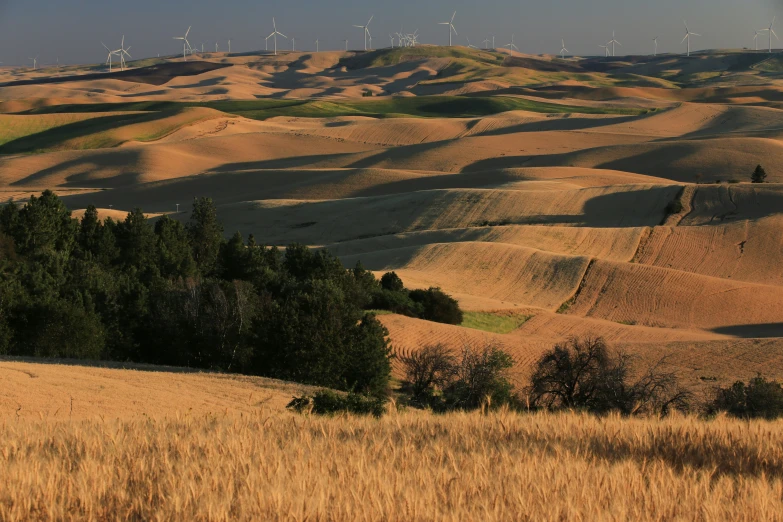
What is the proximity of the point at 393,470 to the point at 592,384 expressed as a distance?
18.0 metres

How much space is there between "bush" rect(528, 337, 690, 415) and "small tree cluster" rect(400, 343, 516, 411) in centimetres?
97

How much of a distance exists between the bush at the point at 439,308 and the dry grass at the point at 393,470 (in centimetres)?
3182

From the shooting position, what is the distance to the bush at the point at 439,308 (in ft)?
141

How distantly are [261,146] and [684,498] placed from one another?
132m

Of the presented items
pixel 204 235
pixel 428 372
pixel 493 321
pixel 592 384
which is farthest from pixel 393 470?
pixel 204 235

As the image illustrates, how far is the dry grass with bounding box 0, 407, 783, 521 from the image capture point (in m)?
6.83

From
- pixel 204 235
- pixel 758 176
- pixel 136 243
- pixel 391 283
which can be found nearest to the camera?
pixel 391 283

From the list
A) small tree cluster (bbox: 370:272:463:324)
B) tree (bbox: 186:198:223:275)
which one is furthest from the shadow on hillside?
tree (bbox: 186:198:223:275)

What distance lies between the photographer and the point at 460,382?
2459 centimetres

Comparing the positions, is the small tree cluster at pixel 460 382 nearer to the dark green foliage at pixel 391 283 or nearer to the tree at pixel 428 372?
the tree at pixel 428 372

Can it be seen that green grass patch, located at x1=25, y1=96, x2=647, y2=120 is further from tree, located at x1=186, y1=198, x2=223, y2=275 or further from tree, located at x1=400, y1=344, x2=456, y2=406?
tree, located at x1=400, y1=344, x2=456, y2=406

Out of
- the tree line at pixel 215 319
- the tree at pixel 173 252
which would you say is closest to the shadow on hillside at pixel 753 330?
the tree line at pixel 215 319

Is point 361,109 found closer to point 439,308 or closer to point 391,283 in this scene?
point 391,283

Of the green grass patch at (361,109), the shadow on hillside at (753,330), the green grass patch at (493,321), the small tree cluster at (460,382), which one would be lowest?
the shadow on hillside at (753,330)
